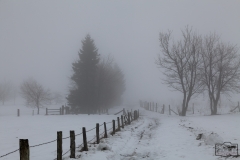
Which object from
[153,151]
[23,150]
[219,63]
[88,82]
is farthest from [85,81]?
[23,150]

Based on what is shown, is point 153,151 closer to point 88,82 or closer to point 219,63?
point 219,63

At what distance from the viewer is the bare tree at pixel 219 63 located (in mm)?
31369

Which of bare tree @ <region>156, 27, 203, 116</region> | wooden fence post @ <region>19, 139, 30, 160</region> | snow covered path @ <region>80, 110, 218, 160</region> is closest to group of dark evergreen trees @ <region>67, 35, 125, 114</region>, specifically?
bare tree @ <region>156, 27, 203, 116</region>

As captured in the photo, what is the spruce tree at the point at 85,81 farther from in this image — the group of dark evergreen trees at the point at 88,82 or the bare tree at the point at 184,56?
the bare tree at the point at 184,56

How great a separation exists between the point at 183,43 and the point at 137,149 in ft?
86.1

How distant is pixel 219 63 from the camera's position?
105 feet

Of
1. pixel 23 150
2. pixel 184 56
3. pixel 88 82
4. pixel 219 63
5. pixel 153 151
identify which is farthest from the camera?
pixel 88 82

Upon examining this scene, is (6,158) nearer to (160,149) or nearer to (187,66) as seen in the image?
(160,149)

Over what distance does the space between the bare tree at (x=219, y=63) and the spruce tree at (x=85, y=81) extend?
1954 cm

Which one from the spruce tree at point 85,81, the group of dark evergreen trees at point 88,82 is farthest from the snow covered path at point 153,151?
the group of dark evergreen trees at point 88,82

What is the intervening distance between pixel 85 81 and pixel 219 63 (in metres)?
22.9

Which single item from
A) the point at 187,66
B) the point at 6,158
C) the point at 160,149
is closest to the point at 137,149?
the point at 160,149

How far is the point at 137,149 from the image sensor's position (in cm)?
1171

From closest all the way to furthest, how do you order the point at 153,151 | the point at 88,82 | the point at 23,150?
the point at 23,150
the point at 153,151
the point at 88,82
